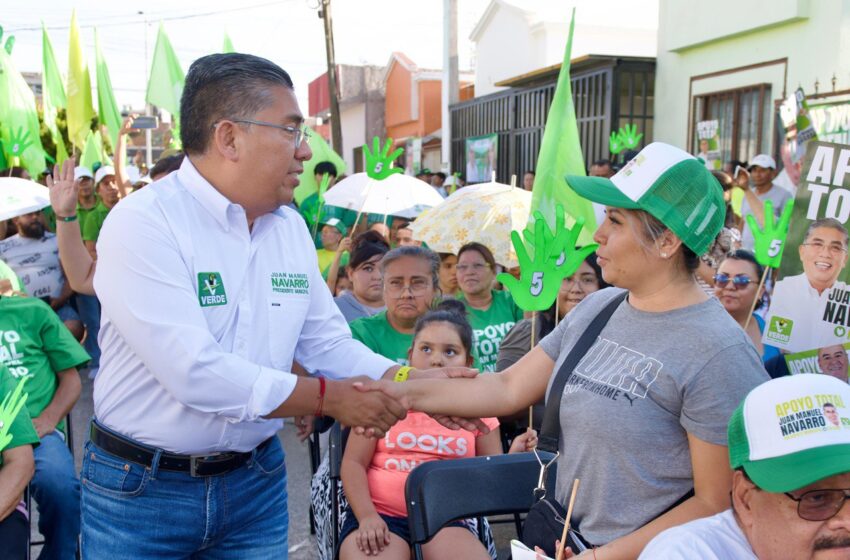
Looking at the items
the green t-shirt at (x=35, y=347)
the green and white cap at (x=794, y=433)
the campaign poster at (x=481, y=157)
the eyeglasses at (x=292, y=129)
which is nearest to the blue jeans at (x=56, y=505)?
the green t-shirt at (x=35, y=347)

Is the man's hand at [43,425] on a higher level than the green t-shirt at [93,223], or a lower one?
lower

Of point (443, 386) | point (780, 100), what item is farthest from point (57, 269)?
point (780, 100)

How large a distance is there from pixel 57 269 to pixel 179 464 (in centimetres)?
530

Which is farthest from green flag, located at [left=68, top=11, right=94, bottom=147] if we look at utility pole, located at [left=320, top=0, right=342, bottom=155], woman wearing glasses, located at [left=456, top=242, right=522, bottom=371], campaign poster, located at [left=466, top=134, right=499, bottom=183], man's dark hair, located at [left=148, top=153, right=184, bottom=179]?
campaign poster, located at [left=466, top=134, right=499, bottom=183]

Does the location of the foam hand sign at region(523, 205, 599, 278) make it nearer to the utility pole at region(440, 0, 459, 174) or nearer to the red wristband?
the red wristband

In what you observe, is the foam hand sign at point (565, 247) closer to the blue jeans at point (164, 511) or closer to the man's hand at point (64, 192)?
the blue jeans at point (164, 511)

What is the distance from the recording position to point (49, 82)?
40.1ft

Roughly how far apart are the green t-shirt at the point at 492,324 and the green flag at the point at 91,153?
690 centimetres

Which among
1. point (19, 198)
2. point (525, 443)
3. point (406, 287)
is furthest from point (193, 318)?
point (19, 198)

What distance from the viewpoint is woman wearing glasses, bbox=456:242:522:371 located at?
4895 mm

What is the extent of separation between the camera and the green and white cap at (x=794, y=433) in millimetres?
1688

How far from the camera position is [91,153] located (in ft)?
33.9

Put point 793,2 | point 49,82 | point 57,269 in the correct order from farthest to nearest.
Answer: point 49,82 < point 793,2 < point 57,269

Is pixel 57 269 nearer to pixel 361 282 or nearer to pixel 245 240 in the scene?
pixel 361 282
